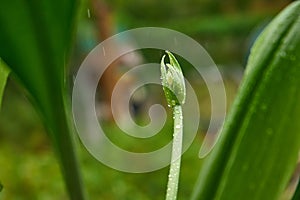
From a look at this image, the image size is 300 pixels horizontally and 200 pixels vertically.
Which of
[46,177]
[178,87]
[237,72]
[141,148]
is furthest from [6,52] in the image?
[237,72]

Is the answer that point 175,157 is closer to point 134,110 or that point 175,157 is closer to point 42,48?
point 42,48

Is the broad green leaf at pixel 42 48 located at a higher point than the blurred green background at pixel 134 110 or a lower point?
higher

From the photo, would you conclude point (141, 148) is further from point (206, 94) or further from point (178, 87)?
→ point (178, 87)

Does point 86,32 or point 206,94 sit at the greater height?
point 86,32

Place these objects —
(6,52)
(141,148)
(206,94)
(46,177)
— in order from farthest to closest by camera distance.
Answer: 1. (206,94)
2. (141,148)
3. (46,177)
4. (6,52)

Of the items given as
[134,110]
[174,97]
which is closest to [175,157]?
[174,97]

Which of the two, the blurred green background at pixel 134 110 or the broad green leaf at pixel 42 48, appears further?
the blurred green background at pixel 134 110
